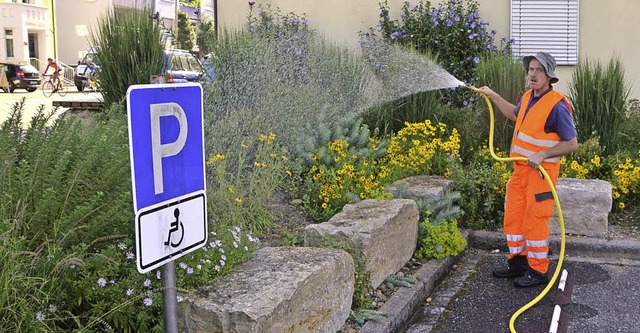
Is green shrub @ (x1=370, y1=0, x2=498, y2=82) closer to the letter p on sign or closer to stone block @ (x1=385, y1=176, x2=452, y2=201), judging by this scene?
stone block @ (x1=385, y1=176, x2=452, y2=201)

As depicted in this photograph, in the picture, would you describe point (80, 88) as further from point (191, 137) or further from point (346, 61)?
point (191, 137)

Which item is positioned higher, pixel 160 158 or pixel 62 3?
pixel 62 3

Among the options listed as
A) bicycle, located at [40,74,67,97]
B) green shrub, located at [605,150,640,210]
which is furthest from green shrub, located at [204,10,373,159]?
bicycle, located at [40,74,67,97]

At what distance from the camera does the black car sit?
32.3 meters

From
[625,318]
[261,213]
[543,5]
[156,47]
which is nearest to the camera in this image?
[625,318]

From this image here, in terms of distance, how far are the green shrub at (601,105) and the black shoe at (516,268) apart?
286cm

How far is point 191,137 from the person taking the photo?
279cm

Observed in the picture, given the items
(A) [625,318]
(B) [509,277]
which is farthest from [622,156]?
(A) [625,318]

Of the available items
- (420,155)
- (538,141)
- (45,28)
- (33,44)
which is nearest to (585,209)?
(538,141)

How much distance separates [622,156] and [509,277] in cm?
269

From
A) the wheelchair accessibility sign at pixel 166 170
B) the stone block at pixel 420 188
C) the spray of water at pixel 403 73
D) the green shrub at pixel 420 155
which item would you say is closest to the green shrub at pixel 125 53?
the spray of water at pixel 403 73

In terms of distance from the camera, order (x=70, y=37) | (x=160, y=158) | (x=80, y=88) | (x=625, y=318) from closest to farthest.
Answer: (x=160, y=158), (x=625, y=318), (x=80, y=88), (x=70, y=37)

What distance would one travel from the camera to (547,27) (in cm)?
1183

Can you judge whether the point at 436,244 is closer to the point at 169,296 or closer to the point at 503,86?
the point at 503,86
